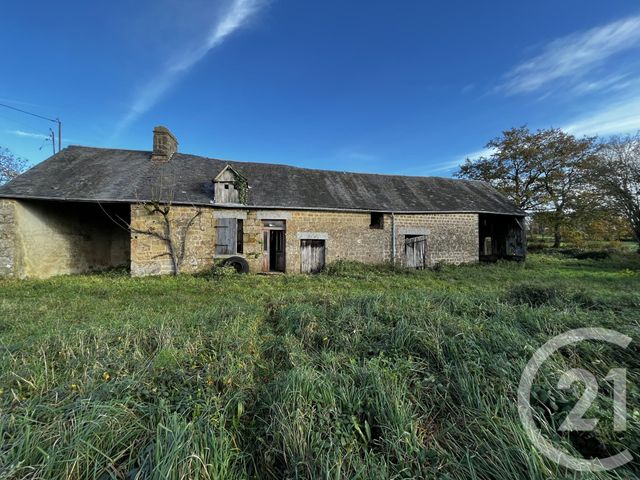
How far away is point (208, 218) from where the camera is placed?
1080 centimetres

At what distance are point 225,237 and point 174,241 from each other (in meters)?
1.83

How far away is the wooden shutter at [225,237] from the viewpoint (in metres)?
10.8

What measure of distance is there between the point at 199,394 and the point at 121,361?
45.0 inches

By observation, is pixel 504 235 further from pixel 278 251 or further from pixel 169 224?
pixel 169 224

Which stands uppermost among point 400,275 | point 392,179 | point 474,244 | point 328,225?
point 392,179

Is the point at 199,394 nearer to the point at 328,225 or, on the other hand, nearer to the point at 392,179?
the point at 328,225

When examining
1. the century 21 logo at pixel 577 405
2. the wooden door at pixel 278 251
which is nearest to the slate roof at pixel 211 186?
the wooden door at pixel 278 251

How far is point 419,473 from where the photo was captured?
5.47ft

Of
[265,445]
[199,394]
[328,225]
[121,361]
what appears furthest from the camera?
[328,225]

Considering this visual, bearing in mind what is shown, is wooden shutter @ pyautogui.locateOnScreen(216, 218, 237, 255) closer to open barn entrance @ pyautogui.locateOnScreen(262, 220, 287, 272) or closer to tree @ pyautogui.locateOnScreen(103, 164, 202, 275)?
tree @ pyautogui.locateOnScreen(103, 164, 202, 275)

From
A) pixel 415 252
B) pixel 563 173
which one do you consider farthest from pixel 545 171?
pixel 415 252

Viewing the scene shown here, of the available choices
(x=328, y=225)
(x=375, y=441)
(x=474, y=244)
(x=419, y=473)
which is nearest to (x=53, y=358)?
(x=375, y=441)

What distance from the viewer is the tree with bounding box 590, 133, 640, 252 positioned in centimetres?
1628

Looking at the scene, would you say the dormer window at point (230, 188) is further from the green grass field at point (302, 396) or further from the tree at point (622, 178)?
the tree at point (622, 178)
